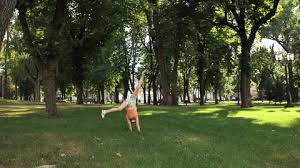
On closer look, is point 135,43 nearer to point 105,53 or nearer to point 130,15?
point 105,53

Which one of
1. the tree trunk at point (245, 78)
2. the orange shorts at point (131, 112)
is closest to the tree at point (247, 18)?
the tree trunk at point (245, 78)

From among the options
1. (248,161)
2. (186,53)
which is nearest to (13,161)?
(248,161)

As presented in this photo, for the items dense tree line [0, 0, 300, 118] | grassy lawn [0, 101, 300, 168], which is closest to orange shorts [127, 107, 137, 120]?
grassy lawn [0, 101, 300, 168]

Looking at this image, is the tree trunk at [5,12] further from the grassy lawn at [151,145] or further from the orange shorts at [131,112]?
the orange shorts at [131,112]

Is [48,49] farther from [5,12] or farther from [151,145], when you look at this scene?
[5,12]

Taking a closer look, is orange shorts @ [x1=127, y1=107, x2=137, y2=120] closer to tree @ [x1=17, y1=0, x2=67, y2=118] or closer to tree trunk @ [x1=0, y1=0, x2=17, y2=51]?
tree @ [x1=17, y1=0, x2=67, y2=118]

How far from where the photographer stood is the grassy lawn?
1146cm

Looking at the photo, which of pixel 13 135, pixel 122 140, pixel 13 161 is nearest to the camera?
pixel 13 161

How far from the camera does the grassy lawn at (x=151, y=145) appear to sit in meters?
11.5

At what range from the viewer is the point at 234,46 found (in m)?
54.3

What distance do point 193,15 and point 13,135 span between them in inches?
873

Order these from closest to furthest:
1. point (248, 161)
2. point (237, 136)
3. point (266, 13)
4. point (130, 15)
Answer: point (248, 161)
point (237, 136)
point (266, 13)
point (130, 15)

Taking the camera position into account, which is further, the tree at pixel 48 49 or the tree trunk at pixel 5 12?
the tree at pixel 48 49

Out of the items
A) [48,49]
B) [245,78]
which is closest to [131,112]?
[48,49]
